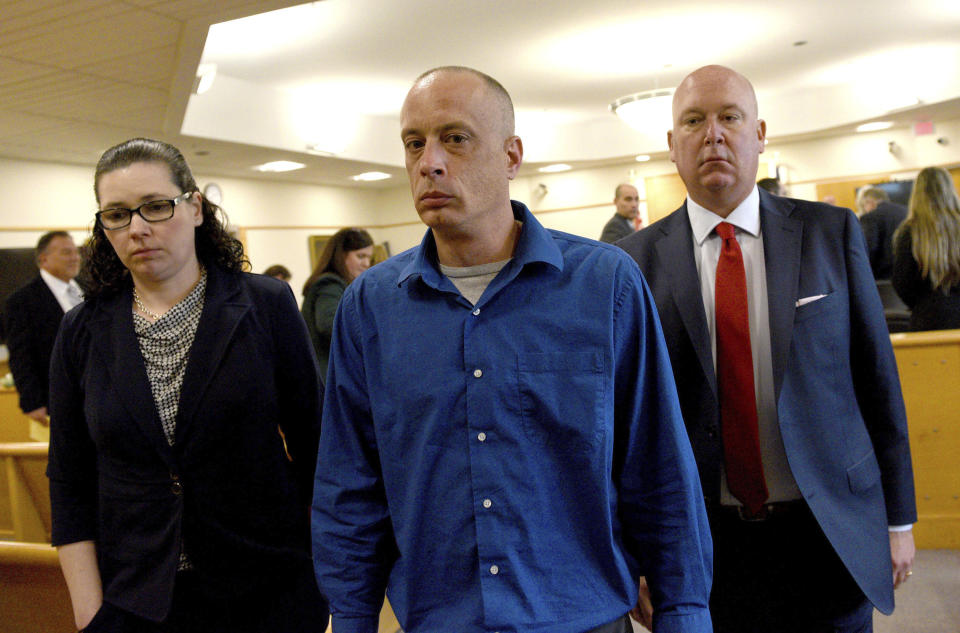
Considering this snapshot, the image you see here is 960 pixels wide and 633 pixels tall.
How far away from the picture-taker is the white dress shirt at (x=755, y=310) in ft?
5.94

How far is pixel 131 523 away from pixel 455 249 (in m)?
A: 0.99

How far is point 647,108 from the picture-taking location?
8.98 meters

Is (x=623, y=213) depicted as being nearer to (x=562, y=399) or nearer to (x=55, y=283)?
(x=55, y=283)

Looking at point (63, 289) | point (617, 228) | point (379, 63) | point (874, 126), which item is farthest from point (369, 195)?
point (63, 289)

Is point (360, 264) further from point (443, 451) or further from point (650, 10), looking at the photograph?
point (650, 10)

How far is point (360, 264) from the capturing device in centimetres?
460

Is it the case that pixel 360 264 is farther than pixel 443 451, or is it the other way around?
pixel 360 264

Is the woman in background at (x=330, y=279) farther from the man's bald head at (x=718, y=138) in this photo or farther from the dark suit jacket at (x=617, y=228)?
the dark suit jacket at (x=617, y=228)

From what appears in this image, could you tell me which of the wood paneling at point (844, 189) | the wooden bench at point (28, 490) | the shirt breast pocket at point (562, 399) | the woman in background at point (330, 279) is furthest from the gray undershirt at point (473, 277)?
the wood paneling at point (844, 189)

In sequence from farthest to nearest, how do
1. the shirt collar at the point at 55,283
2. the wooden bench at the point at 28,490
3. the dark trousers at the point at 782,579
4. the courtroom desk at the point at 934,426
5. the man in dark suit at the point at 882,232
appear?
the man in dark suit at the point at 882,232
the shirt collar at the point at 55,283
the courtroom desk at the point at 934,426
the wooden bench at the point at 28,490
the dark trousers at the point at 782,579

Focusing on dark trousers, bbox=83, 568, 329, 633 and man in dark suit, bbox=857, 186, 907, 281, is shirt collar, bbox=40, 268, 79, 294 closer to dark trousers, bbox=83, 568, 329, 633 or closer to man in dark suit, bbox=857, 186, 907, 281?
dark trousers, bbox=83, 568, 329, 633

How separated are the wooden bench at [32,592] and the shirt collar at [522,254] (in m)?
1.72

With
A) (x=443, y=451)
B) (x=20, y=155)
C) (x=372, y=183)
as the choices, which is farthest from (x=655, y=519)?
(x=372, y=183)

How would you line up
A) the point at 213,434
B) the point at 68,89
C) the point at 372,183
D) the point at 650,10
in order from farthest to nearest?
the point at 372,183
the point at 650,10
the point at 68,89
the point at 213,434
